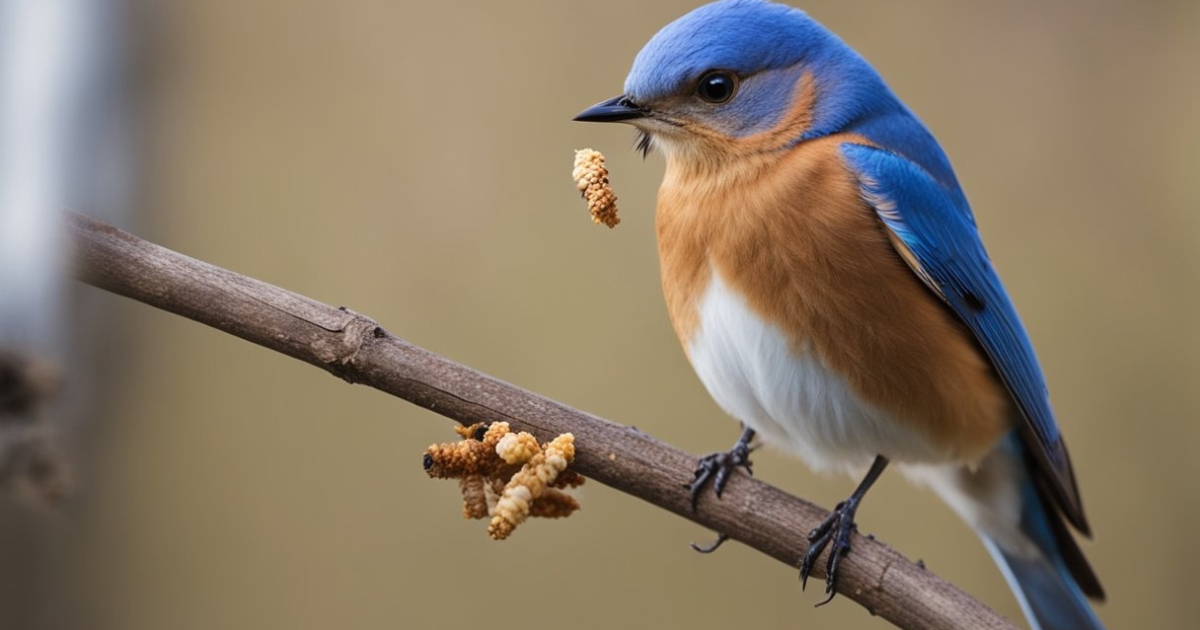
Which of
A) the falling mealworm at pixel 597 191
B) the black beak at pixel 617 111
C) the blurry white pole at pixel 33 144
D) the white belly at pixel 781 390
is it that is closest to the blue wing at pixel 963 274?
the white belly at pixel 781 390

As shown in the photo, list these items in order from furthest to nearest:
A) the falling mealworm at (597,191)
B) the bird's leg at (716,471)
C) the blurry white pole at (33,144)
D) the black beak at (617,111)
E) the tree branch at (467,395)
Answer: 1. the blurry white pole at (33,144)
2. the black beak at (617,111)
3. the bird's leg at (716,471)
4. the falling mealworm at (597,191)
5. the tree branch at (467,395)

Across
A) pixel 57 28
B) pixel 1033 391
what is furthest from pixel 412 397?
pixel 57 28

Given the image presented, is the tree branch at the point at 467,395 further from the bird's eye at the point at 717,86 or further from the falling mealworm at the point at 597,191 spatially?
the bird's eye at the point at 717,86

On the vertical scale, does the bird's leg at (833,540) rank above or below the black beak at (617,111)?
below

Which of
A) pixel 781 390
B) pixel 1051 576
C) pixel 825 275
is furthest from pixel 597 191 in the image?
pixel 1051 576

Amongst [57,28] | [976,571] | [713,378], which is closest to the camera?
[713,378]

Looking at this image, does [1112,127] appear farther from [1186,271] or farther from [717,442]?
[717,442]

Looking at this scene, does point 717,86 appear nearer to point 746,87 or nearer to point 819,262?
point 746,87
